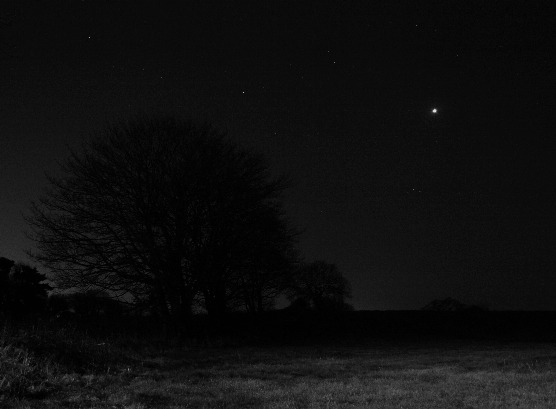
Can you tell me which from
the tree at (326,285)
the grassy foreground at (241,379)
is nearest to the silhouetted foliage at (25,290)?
the grassy foreground at (241,379)

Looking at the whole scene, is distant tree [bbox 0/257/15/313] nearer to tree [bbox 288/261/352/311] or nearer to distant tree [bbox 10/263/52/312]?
distant tree [bbox 10/263/52/312]

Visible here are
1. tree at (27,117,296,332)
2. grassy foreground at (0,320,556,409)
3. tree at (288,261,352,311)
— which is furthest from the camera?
tree at (288,261,352,311)

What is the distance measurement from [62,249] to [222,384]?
14187 mm

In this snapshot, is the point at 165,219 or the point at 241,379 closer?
the point at 241,379

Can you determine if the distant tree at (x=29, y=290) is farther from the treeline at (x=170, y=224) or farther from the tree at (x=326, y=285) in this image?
the tree at (x=326, y=285)

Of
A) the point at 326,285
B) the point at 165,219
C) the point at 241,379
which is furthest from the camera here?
the point at 326,285

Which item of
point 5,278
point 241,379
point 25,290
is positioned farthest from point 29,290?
point 241,379

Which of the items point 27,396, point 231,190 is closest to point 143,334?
point 231,190

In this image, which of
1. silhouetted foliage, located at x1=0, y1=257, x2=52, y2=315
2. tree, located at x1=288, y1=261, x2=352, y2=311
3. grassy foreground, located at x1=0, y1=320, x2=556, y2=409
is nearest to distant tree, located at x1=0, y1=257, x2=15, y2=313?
silhouetted foliage, located at x1=0, y1=257, x2=52, y2=315

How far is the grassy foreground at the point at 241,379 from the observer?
8805mm

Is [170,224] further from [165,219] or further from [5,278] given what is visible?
[5,278]

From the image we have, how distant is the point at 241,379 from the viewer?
1163 cm

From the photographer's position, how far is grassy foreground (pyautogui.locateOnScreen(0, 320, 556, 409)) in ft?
28.9

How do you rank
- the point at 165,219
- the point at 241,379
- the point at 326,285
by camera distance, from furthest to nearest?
1. the point at 326,285
2. the point at 165,219
3. the point at 241,379
